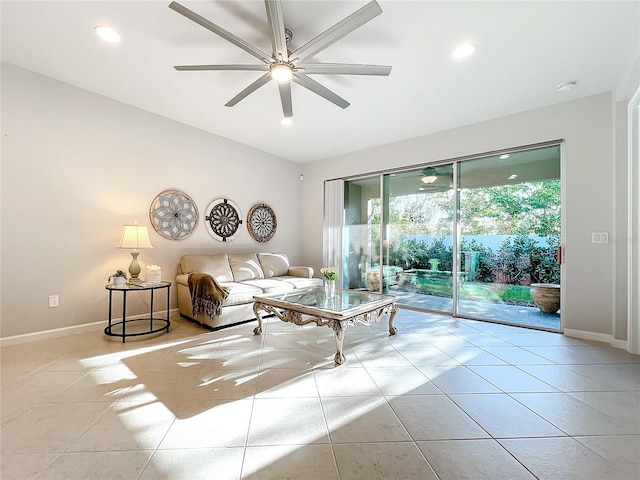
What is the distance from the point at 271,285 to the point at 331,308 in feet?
5.33

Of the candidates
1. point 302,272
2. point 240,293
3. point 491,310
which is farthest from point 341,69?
point 491,310

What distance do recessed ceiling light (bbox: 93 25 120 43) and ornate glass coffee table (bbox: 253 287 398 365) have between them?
8.77 ft

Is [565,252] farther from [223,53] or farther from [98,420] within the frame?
[98,420]

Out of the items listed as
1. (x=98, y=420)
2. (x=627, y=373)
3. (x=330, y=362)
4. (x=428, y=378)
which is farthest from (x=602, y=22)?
(x=98, y=420)

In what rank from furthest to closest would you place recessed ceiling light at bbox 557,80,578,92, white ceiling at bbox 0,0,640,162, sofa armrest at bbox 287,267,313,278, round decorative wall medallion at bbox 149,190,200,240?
1. sofa armrest at bbox 287,267,313,278
2. round decorative wall medallion at bbox 149,190,200,240
3. recessed ceiling light at bbox 557,80,578,92
4. white ceiling at bbox 0,0,640,162

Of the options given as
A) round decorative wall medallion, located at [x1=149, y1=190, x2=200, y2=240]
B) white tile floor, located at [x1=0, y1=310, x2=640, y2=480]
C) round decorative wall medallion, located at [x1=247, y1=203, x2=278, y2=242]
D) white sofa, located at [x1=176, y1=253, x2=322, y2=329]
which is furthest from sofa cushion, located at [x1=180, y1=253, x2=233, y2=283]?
white tile floor, located at [x1=0, y1=310, x2=640, y2=480]

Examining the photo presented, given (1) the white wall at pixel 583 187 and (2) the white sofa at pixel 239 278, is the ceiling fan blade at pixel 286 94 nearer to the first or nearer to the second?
(2) the white sofa at pixel 239 278

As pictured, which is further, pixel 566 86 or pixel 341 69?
pixel 566 86

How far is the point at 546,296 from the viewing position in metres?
3.65

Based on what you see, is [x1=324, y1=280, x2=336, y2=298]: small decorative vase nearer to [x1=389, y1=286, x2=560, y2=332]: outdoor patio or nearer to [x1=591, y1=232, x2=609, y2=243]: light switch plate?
[x1=389, y1=286, x2=560, y2=332]: outdoor patio

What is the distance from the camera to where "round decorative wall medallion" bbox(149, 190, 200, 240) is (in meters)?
3.93

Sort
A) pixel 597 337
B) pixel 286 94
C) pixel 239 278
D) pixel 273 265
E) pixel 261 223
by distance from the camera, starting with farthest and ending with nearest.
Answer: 1. pixel 261 223
2. pixel 273 265
3. pixel 239 278
4. pixel 597 337
5. pixel 286 94

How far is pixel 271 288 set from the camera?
4.04m

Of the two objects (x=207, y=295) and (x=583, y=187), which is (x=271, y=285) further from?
(x=583, y=187)
